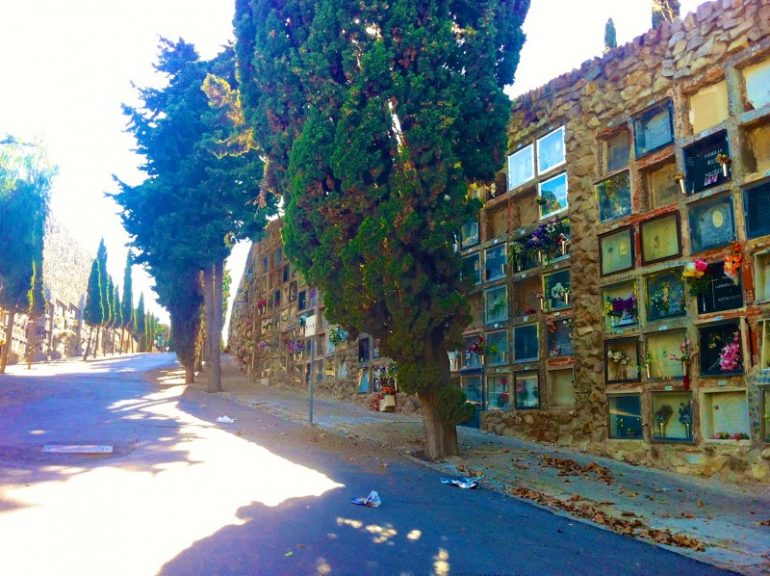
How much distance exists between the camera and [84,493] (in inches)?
200

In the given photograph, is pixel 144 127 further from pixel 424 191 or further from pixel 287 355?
pixel 424 191

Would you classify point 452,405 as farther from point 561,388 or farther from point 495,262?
point 495,262

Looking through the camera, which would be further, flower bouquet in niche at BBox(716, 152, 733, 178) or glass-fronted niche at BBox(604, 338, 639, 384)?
glass-fronted niche at BBox(604, 338, 639, 384)

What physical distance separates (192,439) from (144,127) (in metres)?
13.5

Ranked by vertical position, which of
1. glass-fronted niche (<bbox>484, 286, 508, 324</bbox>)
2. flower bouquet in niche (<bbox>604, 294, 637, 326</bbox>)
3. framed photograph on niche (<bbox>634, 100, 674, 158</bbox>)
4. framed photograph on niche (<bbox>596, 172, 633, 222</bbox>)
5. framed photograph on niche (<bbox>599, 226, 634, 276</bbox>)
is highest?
framed photograph on niche (<bbox>634, 100, 674, 158</bbox>)

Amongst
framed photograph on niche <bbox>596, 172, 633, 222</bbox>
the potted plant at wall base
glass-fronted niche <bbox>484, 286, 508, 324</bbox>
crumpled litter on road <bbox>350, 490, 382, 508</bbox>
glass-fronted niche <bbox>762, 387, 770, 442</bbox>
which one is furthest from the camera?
the potted plant at wall base

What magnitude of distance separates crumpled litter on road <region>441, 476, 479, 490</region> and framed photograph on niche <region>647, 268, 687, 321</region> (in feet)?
11.3

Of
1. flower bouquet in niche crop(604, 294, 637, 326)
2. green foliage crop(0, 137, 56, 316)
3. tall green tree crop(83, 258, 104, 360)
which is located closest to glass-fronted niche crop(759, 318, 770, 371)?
flower bouquet in niche crop(604, 294, 637, 326)

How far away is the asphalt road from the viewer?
3.79 m

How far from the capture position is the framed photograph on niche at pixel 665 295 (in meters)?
8.09

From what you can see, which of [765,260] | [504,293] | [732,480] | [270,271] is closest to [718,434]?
[732,480]

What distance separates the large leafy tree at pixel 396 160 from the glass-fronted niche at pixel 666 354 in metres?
2.49

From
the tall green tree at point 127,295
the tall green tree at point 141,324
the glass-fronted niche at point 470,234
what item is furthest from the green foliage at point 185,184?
the tall green tree at point 141,324

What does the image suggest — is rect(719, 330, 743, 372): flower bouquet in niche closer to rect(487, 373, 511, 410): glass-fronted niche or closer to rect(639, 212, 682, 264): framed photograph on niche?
rect(639, 212, 682, 264): framed photograph on niche
